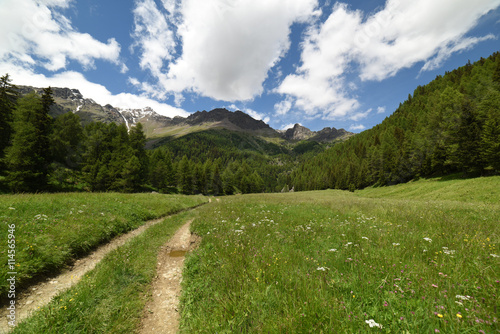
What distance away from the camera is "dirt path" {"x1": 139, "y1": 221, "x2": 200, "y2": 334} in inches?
183

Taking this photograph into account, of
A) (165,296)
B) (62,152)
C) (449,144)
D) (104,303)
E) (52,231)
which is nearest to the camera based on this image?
(104,303)

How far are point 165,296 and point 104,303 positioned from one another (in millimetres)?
1743

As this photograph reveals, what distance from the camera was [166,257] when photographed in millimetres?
9000

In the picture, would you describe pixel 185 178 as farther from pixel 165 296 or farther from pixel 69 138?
pixel 165 296

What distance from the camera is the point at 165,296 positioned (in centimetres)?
591

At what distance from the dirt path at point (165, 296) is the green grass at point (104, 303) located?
0.24 metres

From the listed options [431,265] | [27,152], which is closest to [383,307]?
[431,265]

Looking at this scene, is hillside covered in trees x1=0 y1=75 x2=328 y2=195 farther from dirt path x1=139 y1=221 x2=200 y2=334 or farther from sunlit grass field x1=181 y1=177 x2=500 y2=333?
sunlit grass field x1=181 y1=177 x2=500 y2=333

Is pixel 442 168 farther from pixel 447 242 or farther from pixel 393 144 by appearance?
pixel 447 242

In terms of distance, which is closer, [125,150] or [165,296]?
[165,296]

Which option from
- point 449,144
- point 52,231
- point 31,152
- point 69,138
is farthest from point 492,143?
point 69,138

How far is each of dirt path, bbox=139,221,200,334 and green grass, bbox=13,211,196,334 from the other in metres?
0.24

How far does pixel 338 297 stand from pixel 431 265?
2.84 metres

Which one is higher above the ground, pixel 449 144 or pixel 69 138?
pixel 69 138
